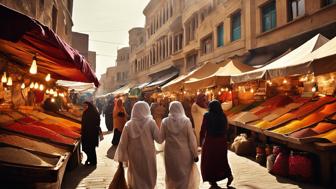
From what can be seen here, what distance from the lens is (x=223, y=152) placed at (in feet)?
→ 18.5

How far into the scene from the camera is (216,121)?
218 inches

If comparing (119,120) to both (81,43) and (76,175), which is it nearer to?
(76,175)

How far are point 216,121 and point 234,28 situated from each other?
11.8 metres

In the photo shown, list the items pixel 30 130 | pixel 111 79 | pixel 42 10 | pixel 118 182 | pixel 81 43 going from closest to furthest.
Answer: pixel 118 182 < pixel 30 130 < pixel 42 10 < pixel 81 43 < pixel 111 79

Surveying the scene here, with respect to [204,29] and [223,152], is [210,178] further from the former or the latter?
[204,29]

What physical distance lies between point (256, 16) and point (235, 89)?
13.5 ft

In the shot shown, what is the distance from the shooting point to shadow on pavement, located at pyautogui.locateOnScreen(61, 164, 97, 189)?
18.7 feet

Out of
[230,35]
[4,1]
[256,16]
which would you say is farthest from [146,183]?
[230,35]

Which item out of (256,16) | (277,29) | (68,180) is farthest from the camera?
(256,16)

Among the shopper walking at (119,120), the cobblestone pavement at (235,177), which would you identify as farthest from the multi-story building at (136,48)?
the cobblestone pavement at (235,177)

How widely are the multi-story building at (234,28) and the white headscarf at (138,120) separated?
7.95 metres

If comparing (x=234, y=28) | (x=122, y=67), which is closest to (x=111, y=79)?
(x=122, y=67)

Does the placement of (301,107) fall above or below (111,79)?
below

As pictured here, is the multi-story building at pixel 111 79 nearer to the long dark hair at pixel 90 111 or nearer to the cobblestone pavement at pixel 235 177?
the long dark hair at pixel 90 111
